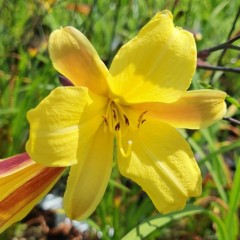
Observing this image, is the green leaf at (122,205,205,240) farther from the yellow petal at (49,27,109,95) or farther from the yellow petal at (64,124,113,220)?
the yellow petal at (49,27,109,95)

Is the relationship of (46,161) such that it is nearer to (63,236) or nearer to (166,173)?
(166,173)

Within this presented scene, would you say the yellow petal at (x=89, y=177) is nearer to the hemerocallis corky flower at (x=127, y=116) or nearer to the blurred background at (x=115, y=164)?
the hemerocallis corky flower at (x=127, y=116)

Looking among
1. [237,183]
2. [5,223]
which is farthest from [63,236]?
[5,223]

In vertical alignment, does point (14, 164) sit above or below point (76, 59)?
below

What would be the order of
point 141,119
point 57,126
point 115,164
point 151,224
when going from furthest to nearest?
point 115,164
point 151,224
point 141,119
point 57,126

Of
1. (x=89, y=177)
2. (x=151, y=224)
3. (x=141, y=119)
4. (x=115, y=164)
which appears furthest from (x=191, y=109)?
(x=115, y=164)

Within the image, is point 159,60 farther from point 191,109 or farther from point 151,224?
point 151,224
